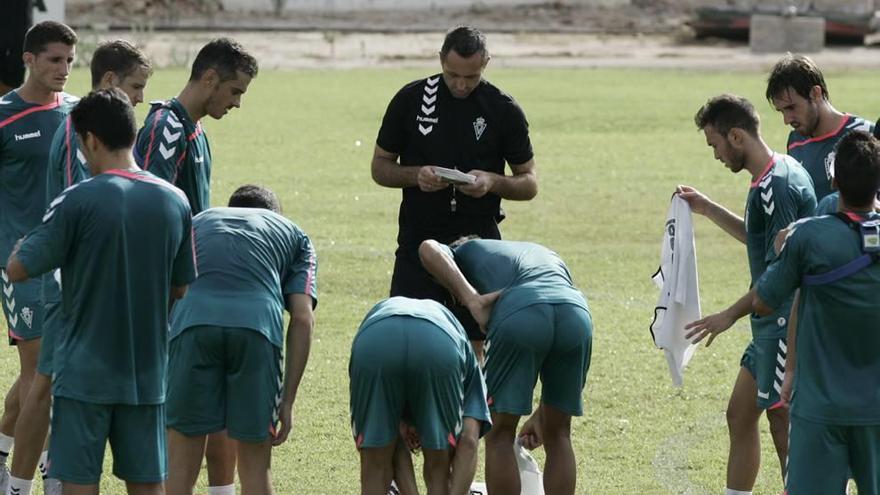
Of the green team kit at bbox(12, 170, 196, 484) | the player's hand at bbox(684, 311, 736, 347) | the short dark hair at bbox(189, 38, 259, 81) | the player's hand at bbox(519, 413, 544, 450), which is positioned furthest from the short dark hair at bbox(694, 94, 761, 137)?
the green team kit at bbox(12, 170, 196, 484)

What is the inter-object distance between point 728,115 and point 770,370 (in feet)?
4.10

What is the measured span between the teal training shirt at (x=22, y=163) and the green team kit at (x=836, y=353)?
13.3 ft

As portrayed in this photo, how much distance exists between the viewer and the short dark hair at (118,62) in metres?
7.66

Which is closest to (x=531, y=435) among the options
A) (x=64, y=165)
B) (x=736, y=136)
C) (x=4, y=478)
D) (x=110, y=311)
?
(x=736, y=136)

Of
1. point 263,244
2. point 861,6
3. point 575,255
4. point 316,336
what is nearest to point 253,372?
point 263,244

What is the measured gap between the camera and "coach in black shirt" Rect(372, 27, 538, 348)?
845 cm

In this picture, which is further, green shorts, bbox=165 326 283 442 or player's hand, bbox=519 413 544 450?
player's hand, bbox=519 413 544 450

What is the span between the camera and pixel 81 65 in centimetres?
3281

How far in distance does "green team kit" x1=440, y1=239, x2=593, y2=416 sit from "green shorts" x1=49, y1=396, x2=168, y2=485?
5.20ft

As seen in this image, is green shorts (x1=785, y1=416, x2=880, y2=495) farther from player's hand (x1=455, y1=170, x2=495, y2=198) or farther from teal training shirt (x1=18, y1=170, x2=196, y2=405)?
teal training shirt (x1=18, y1=170, x2=196, y2=405)

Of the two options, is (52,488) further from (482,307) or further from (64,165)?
(482,307)

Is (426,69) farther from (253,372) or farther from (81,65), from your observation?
(253,372)

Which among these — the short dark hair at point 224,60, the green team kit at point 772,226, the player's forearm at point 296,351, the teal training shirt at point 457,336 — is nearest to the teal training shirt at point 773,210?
the green team kit at point 772,226

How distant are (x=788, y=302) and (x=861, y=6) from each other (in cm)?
4288
